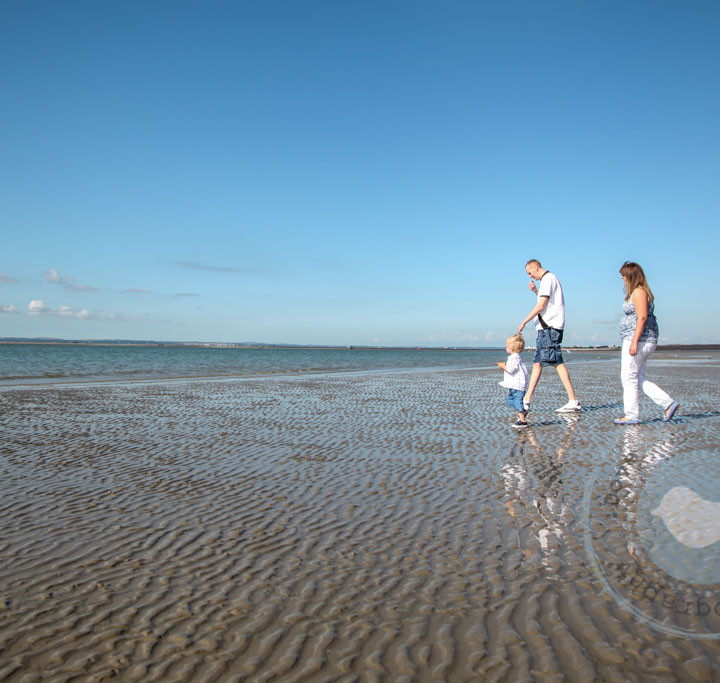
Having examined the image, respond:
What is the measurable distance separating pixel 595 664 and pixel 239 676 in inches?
56.6

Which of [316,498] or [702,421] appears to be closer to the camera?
[316,498]

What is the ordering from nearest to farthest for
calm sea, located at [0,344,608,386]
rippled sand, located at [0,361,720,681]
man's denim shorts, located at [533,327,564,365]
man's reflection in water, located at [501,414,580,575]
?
rippled sand, located at [0,361,720,681]
man's reflection in water, located at [501,414,580,575]
man's denim shorts, located at [533,327,564,365]
calm sea, located at [0,344,608,386]

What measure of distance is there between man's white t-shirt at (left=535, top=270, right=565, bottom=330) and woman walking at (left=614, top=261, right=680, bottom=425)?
101 cm

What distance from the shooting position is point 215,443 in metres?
6.43

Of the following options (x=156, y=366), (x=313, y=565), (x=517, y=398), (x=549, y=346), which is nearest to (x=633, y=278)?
(x=549, y=346)

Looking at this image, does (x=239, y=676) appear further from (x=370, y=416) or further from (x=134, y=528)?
(x=370, y=416)

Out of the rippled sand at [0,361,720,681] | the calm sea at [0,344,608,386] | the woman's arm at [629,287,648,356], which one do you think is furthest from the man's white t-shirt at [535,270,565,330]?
the calm sea at [0,344,608,386]

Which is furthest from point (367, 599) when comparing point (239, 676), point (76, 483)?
point (76, 483)

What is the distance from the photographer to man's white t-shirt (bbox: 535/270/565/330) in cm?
848

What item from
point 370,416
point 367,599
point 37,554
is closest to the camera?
point 367,599

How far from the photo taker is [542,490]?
432 cm

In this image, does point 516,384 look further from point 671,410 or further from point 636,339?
point 671,410

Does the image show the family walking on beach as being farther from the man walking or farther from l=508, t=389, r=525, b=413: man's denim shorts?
the man walking

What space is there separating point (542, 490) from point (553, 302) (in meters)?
4.95
